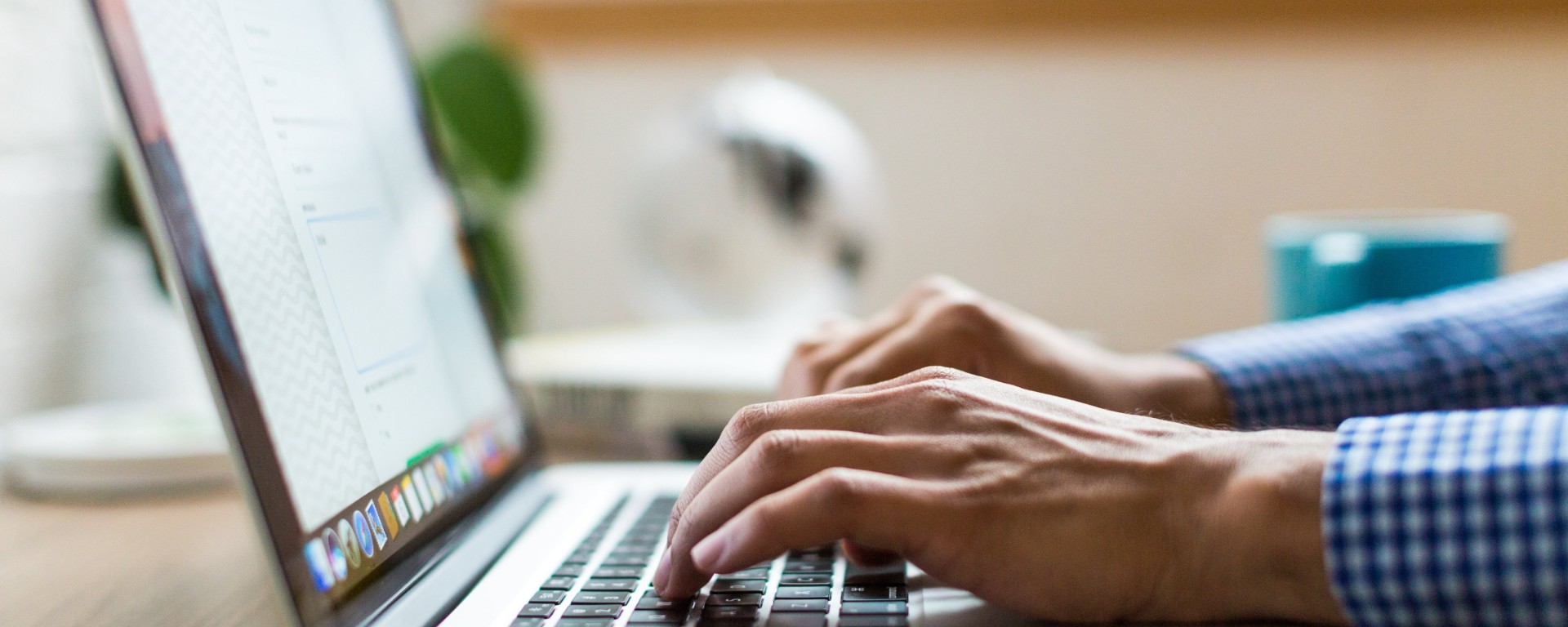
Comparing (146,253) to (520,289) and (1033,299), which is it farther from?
(1033,299)

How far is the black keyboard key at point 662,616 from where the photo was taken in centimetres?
33

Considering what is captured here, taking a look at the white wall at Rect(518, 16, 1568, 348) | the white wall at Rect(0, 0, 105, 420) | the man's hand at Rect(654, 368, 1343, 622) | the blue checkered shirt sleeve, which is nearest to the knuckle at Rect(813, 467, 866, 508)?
the man's hand at Rect(654, 368, 1343, 622)

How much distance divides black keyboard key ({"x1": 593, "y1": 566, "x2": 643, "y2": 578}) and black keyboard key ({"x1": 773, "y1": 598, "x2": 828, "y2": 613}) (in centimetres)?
6

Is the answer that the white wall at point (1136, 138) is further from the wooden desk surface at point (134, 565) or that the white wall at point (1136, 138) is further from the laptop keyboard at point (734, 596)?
the laptop keyboard at point (734, 596)

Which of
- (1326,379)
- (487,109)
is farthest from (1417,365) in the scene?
(487,109)

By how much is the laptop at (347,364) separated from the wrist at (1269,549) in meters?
0.07

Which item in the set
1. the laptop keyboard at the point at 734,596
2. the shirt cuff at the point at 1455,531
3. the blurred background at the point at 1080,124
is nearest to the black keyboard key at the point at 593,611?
the laptop keyboard at the point at 734,596

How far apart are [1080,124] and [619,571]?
1009 mm

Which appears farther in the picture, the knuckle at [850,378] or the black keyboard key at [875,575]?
the knuckle at [850,378]

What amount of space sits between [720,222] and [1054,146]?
Answer: 53 cm

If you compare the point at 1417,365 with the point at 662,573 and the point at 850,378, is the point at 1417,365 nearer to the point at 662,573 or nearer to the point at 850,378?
the point at 850,378

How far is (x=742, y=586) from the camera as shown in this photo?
372mm

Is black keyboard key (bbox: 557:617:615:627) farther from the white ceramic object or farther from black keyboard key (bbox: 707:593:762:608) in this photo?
the white ceramic object

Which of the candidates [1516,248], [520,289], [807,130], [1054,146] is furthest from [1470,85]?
[520,289]
